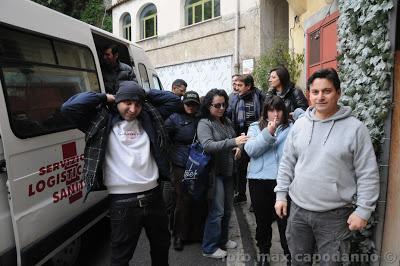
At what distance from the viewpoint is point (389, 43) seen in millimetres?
2494

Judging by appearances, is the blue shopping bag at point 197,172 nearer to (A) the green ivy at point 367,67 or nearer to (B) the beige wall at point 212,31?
(A) the green ivy at point 367,67

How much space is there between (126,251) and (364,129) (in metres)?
1.78

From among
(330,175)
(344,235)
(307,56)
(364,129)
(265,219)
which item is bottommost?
(265,219)

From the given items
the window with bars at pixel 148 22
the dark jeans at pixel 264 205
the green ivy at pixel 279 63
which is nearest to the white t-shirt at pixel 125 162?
the dark jeans at pixel 264 205

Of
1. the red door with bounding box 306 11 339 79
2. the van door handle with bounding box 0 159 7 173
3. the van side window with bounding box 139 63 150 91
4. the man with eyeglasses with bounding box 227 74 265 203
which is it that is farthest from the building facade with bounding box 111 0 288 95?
the van door handle with bounding box 0 159 7 173

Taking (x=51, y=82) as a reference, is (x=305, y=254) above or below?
below

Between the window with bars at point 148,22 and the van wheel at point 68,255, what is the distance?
1527 centimetres

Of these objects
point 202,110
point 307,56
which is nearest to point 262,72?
point 307,56

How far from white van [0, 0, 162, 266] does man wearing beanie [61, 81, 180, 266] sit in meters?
0.43

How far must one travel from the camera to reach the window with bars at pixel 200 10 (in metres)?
15.1

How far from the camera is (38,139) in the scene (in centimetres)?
290

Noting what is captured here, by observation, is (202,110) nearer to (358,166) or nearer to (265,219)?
(265,219)

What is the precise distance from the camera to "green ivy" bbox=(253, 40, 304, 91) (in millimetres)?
10336

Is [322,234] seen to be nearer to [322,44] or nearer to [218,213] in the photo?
[218,213]
